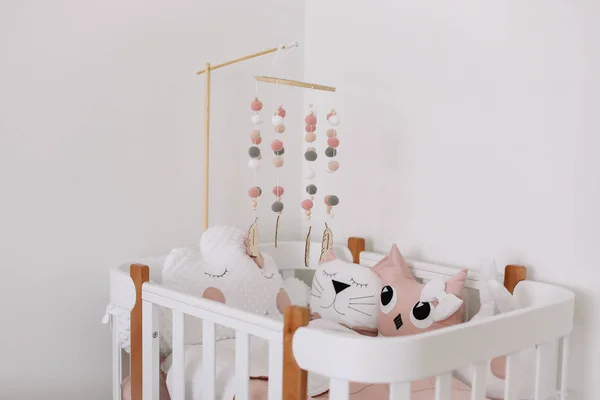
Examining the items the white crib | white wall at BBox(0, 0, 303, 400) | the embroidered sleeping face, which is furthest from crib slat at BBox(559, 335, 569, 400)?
white wall at BBox(0, 0, 303, 400)

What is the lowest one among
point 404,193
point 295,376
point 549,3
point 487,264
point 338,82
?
point 295,376

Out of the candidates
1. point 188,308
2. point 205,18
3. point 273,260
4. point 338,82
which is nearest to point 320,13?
point 338,82

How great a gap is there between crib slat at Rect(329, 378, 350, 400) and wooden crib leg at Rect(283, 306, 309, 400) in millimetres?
82

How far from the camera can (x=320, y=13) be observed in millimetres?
2086

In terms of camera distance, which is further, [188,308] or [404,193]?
[404,193]

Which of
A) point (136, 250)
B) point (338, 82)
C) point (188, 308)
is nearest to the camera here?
point (188, 308)

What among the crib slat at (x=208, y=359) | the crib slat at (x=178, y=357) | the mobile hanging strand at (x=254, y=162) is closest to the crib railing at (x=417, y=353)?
the crib slat at (x=208, y=359)

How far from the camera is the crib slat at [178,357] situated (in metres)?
1.35

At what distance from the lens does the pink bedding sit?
1329 millimetres

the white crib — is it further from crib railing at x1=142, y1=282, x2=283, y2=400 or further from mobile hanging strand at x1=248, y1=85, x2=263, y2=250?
mobile hanging strand at x1=248, y1=85, x2=263, y2=250

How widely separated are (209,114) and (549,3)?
36.4 inches

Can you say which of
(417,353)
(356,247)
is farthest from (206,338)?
(356,247)

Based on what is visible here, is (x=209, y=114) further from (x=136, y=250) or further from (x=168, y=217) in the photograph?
(x=136, y=250)

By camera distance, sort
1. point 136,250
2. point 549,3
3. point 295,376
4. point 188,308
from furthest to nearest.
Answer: point 136,250 → point 549,3 → point 188,308 → point 295,376
